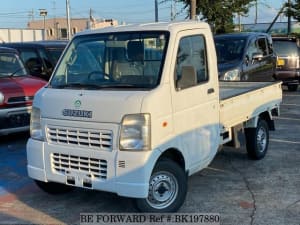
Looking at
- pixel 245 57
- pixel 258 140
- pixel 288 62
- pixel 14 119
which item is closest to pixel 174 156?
pixel 258 140

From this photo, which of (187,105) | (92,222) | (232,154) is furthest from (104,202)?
(232,154)

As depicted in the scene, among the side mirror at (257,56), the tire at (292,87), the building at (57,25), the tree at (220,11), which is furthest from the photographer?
the building at (57,25)

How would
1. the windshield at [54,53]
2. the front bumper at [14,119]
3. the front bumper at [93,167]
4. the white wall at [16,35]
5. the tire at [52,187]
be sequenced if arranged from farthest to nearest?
1. the white wall at [16,35]
2. the windshield at [54,53]
3. the front bumper at [14,119]
4. the tire at [52,187]
5. the front bumper at [93,167]

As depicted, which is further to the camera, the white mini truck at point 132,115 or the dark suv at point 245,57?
the dark suv at point 245,57

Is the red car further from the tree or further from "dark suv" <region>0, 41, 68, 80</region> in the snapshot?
the tree

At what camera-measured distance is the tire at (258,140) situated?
7.52 metres

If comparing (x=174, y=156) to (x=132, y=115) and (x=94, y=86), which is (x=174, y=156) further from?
(x=94, y=86)

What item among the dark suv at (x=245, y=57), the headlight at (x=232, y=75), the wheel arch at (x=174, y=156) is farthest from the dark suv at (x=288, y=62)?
the wheel arch at (x=174, y=156)

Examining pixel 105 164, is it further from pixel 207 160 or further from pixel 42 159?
pixel 207 160

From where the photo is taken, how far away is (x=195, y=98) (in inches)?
219

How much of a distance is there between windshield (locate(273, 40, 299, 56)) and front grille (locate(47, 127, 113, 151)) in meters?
12.6

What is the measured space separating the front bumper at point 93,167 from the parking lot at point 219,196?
0.48 m

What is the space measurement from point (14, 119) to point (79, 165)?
4.13 metres

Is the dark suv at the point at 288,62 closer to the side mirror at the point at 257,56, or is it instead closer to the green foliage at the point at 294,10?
the side mirror at the point at 257,56
